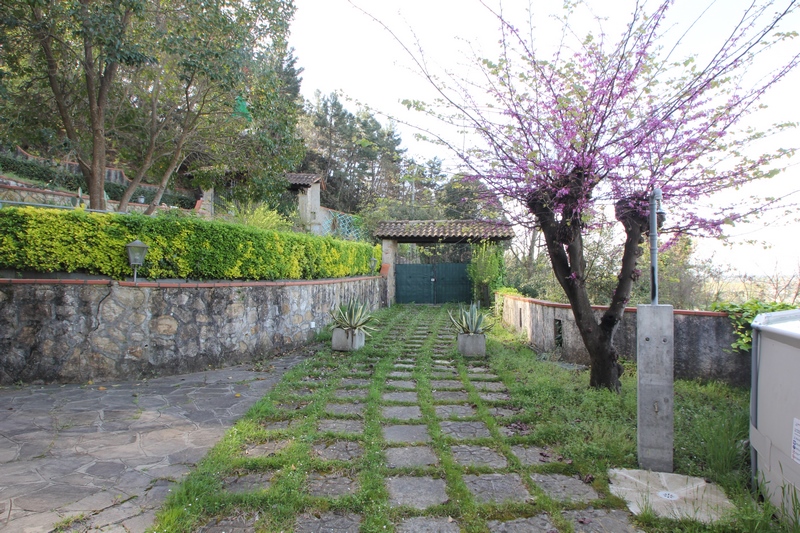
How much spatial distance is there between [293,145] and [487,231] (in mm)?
7288

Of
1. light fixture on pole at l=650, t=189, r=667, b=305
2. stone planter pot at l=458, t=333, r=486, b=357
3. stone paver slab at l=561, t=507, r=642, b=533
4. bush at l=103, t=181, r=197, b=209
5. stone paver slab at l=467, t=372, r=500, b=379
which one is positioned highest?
bush at l=103, t=181, r=197, b=209

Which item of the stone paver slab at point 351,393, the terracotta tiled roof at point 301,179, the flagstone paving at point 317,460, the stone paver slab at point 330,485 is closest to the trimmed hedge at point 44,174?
the terracotta tiled roof at point 301,179

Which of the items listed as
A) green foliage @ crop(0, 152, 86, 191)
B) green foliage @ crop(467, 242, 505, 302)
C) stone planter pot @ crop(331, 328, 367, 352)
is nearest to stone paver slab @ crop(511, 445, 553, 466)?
stone planter pot @ crop(331, 328, 367, 352)

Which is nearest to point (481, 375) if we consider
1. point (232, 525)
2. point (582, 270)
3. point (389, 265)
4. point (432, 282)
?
point (582, 270)

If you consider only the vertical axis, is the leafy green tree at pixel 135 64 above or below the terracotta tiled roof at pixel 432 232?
above

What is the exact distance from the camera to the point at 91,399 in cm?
440

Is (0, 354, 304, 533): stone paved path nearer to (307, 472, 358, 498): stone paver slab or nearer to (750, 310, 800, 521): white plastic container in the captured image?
(307, 472, 358, 498): stone paver slab

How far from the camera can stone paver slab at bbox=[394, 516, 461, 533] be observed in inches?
90.8

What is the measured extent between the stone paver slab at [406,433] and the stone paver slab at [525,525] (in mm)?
1199

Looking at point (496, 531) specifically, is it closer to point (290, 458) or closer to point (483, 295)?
point (290, 458)

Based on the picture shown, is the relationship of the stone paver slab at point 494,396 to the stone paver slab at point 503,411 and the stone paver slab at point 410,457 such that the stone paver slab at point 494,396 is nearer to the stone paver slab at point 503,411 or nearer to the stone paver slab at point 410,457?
the stone paver slab at point 503,411

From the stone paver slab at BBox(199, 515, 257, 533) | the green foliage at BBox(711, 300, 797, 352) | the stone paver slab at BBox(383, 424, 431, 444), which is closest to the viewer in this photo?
the stone paver slab at BBox(199, 515, 257, 533)

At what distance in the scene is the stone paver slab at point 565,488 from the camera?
264cm

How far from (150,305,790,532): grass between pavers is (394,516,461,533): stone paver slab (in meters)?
0.04
